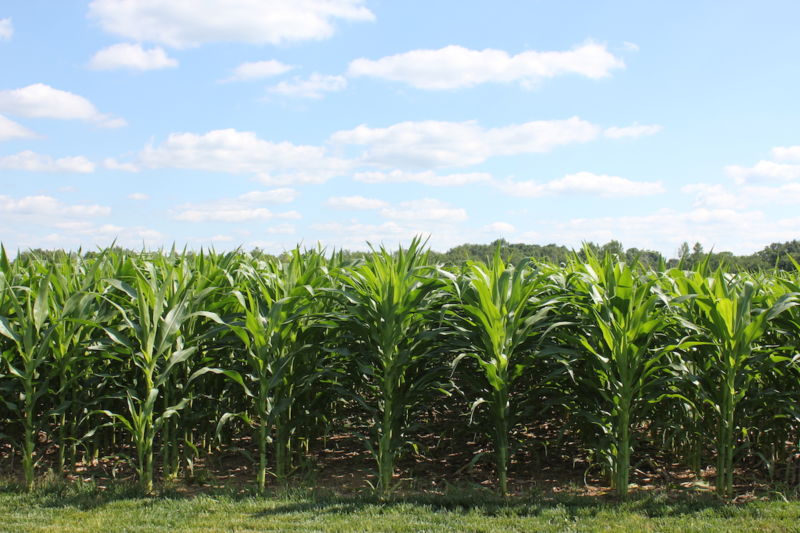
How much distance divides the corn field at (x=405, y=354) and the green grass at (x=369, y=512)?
0.70 ft

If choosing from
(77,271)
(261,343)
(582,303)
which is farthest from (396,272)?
(77,271)

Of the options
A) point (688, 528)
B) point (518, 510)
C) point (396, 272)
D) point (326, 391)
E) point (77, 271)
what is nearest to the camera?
point (688, 528)

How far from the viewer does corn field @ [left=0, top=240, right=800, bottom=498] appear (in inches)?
159

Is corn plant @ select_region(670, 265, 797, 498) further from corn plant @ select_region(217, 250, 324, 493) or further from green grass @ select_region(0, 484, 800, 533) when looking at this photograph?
corn plant @ select_region(217, 250, 324, 493)

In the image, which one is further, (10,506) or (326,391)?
(326,391)

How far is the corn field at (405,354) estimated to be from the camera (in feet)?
13.3

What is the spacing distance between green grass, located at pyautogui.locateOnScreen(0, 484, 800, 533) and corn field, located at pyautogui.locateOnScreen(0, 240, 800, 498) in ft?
0.70

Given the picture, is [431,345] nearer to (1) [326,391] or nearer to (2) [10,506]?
(1) [326,391]

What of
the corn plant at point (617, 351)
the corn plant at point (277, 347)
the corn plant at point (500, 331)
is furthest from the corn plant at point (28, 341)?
the corn plant at point (617, 351)

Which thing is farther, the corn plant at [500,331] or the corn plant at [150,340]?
the corn plant at [150,340]

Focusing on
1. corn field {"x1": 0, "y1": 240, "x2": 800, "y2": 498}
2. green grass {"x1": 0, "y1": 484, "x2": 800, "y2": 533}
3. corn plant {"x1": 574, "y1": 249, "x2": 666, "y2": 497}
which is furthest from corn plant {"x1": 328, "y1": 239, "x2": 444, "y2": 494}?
corn plant {"x1": 574, "y1": 249, "x2": 666, "y2": 497}

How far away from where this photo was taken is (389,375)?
4.16 metres

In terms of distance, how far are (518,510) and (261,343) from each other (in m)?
2.00

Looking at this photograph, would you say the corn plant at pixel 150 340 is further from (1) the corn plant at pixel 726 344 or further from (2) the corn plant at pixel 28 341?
(1) the corn plant at pixel 726 344
